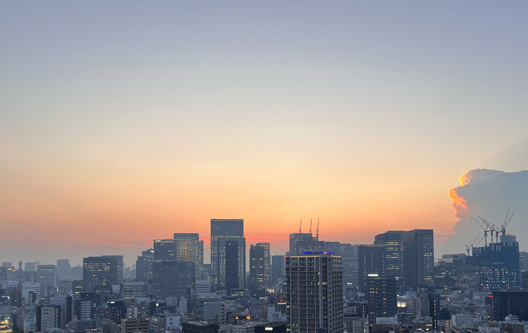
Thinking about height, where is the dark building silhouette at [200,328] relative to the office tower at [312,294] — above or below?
below

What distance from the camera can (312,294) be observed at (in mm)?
125875

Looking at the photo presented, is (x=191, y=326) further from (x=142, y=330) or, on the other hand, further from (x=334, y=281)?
(x=334, y=281)

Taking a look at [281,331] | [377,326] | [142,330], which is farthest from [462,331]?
[142,330]

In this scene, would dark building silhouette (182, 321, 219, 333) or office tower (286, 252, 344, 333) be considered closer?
office tower (286, 252, 344, 333)

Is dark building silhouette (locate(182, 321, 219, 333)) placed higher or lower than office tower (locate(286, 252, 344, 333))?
lower

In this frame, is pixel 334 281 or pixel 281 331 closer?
pixel 334 281

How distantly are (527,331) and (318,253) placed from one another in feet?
288

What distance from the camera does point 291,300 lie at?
419 ft

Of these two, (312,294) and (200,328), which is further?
(200,328)

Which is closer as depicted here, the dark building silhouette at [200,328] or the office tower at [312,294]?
the office tower at [312,294]

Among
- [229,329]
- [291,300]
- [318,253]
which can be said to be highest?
[318,253]

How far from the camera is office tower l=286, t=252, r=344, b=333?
124 metres

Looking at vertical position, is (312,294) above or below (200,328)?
above

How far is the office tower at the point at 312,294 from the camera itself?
408 ft
